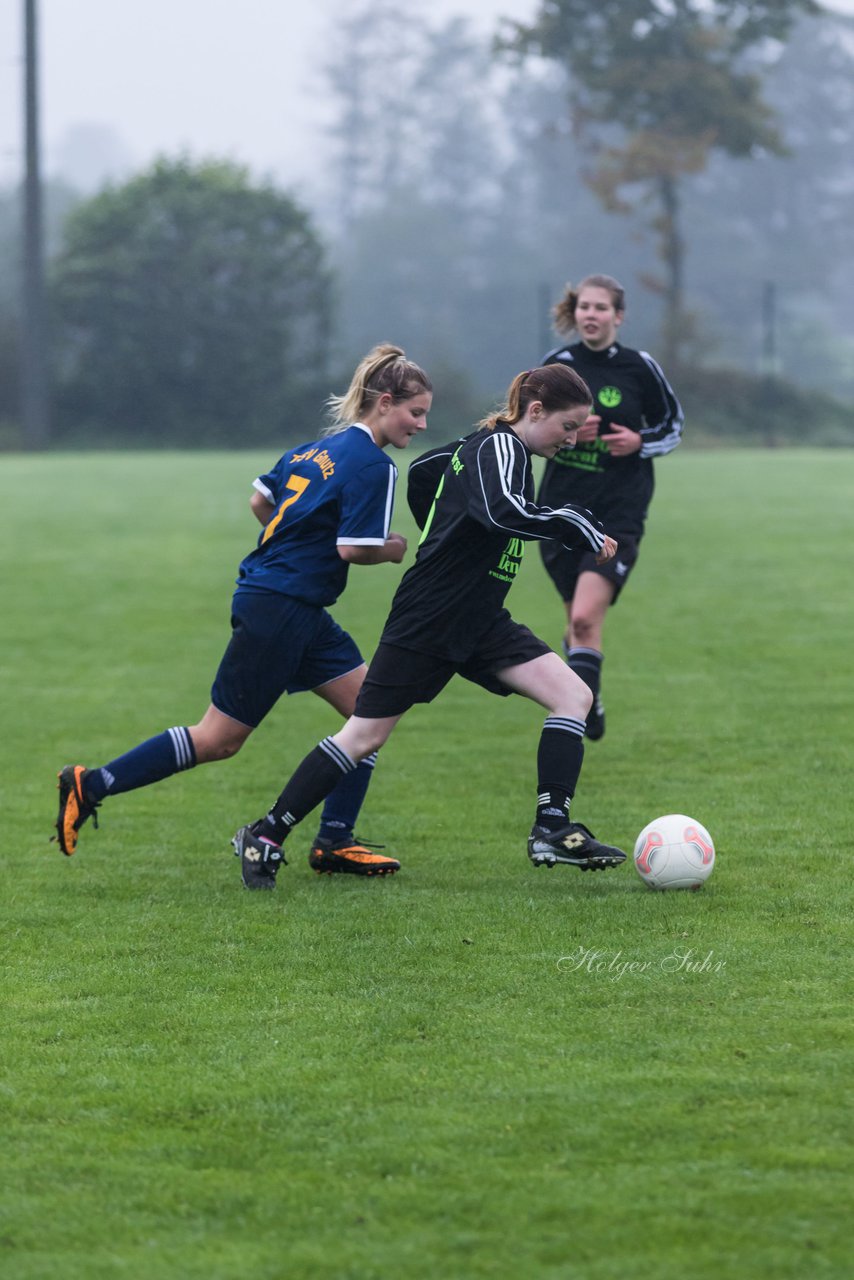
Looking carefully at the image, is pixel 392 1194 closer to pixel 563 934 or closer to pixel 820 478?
pixel 563 934

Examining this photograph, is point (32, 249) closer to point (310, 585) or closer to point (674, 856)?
point (310, 585)

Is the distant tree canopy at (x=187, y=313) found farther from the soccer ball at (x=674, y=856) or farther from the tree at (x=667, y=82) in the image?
the soccer ball at (x=674, y=856)

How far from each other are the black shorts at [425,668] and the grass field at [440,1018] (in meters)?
0.63

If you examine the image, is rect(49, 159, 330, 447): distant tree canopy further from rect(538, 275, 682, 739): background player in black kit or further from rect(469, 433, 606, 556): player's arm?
rect(469, 433, 606, 556): player's arm

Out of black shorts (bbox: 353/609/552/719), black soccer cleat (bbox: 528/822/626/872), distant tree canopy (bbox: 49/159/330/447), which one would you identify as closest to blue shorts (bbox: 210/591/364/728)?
black shorts (bbox: 353/609/552/719)

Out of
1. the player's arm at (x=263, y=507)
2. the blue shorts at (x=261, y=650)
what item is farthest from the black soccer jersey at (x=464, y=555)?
the player's arm at (x=263, y=507)

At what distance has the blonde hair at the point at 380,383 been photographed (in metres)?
5.54

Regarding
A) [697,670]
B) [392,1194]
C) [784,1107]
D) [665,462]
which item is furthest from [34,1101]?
[665,462]

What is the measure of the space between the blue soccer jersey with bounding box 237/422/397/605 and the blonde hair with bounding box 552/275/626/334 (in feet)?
8.17

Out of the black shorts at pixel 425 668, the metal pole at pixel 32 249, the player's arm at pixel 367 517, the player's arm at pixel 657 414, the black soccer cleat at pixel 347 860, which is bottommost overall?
the black soccer cleat at pixel 347 860

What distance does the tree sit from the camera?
52156 mm

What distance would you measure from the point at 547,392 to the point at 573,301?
258 cm

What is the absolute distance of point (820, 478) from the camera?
1115 inches

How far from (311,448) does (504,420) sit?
66 centimetres
